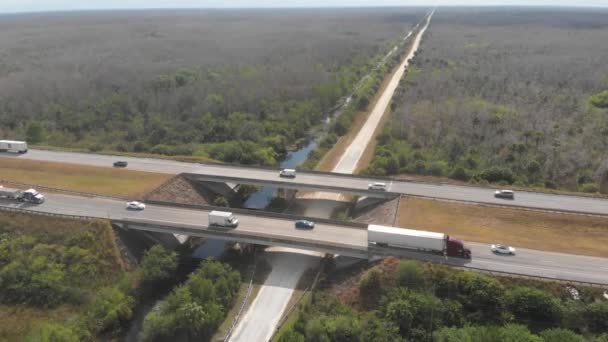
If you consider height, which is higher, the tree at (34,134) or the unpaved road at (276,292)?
the tree at (34,134)

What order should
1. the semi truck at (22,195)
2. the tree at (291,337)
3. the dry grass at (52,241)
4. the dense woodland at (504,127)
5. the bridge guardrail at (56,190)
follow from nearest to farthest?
the tree at (291,337) < the dry grass at (52,241) < the semi truck at (22,195) < the bridge guardrail at (56,190) < the dense woodland at (504,127)

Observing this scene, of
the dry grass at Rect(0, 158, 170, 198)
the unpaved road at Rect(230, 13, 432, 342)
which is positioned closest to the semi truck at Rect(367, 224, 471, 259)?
the unpaved road at Rect(230, 13, 432, 342)

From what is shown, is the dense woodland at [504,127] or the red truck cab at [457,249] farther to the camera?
the dense woodland at [504,127]

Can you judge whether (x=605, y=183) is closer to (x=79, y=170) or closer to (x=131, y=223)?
(x=131, y=223)

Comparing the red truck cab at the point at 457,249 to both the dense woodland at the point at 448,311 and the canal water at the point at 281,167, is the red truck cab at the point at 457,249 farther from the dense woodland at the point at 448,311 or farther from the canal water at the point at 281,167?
the canal water at the point at 281,167

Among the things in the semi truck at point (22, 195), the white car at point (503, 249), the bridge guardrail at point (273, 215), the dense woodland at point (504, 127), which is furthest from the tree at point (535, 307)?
the semi truck at point (22, 195)

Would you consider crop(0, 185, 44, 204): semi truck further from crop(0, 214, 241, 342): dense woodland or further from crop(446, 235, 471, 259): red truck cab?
crop(446, 235, 471, 259): red truck cab

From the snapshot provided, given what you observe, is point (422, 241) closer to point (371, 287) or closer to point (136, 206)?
point (371, 287)
